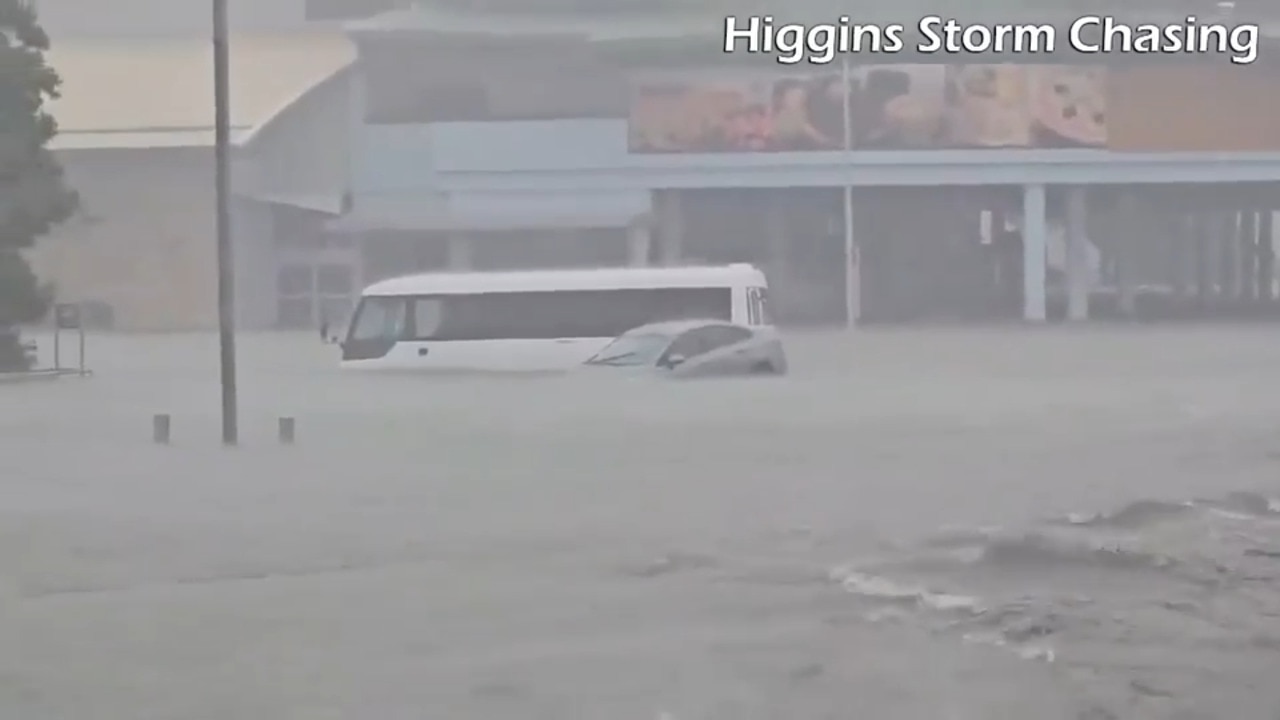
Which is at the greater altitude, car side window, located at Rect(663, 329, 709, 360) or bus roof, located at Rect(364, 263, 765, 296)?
bus roof, located at Rect(364, 263, 765, 296)

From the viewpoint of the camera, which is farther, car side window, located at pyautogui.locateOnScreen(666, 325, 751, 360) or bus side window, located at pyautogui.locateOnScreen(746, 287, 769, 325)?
bus side window, located at pyautogui.locateOnScreen(746, 287, 769, 325)

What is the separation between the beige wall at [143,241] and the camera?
2027 centimetres

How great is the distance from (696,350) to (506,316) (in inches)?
77.7

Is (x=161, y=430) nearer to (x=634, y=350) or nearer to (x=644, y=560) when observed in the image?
(x=644, y=560)

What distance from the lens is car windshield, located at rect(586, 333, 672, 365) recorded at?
55.9 feet

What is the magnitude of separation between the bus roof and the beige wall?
2993 mm

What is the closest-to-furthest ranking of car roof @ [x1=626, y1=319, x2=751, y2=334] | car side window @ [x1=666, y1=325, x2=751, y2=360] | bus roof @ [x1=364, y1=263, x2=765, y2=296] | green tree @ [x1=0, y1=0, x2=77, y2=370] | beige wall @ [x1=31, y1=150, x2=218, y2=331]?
green tree @ [x1=0, y1=0, x2=77, y2=370] → car side window @ [x1=666, y1=325, x2=751, y2=360] → car roof @ [x1=626, y1=319, x2=751, y2=334] → bus roof @ [x1=364, y1=263, x2=765, y2=296] → beige wall @ [x1=31, y1=150, x2=218, y2=331]

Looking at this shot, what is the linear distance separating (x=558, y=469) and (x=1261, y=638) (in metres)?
5.14

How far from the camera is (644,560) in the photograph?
23.7 feet

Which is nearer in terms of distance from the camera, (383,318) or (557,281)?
(383,318)

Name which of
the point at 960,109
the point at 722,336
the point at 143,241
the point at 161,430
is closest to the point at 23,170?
the point at 161,430

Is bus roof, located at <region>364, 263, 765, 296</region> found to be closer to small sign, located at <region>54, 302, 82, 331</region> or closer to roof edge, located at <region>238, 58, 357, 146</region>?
small sign, located at <region>54, 302, 82, 331</region>

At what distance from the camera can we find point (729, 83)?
87.1 ft

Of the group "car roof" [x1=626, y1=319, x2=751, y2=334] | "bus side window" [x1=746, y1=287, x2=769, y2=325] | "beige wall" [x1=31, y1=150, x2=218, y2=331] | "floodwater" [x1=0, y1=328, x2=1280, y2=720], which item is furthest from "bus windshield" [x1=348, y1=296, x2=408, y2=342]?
"bus side window" [x1=746, y1=287, x2=769, y2=325]
